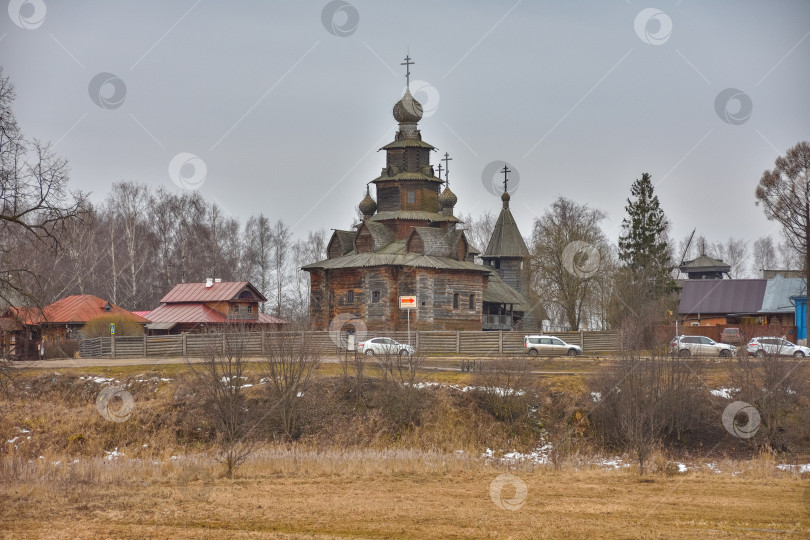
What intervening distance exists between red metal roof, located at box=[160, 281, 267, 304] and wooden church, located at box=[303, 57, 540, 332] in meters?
4.38

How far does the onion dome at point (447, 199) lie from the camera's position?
60906mm

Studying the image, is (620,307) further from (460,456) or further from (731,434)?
(460,456)

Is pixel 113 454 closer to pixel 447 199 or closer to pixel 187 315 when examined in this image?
pixel 187 315

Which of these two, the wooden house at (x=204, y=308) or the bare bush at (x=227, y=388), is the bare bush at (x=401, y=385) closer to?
the bare bush at (x=227, y=388)

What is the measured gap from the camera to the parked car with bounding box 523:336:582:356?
143ft

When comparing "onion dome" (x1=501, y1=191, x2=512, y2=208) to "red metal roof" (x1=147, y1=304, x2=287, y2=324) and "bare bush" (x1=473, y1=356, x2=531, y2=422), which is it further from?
"bare bush" (x1=473, y1=356, x2=531, y2=422)

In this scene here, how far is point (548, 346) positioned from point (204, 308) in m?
22.4

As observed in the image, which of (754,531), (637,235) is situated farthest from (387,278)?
(754,531)

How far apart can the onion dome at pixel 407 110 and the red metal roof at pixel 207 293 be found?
15.4 metres

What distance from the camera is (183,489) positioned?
60.7 ft

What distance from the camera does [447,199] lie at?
60906mm

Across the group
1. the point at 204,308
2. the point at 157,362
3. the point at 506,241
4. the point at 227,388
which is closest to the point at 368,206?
the point at 204,308

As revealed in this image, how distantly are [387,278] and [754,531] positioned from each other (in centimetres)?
3972

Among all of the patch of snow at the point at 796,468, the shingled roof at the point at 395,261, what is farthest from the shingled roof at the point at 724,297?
the patch of snow at the point at 796,468
